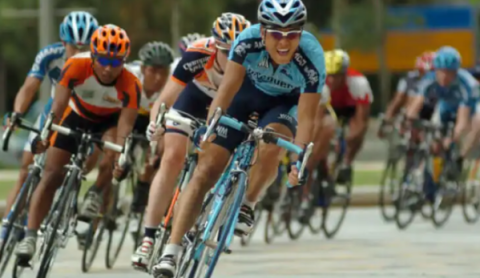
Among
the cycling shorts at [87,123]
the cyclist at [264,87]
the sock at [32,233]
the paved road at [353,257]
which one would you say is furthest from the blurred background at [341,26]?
the cyclist at [264,87]

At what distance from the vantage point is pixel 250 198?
387 inches

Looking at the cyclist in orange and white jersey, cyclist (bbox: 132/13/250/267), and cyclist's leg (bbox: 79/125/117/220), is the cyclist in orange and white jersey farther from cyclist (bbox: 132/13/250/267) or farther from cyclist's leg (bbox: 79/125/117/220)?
cyclist (bbox: 132/13/250/267)

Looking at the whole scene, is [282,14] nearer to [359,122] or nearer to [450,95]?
[359,122]

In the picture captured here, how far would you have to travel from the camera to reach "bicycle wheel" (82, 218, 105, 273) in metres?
12.3

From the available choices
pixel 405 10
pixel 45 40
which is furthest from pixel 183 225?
pixel 405 10

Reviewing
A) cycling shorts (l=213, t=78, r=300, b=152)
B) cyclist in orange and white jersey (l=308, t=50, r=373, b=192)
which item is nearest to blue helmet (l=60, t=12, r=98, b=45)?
cycling shorts (l=213, t=78, r=300, b=152)

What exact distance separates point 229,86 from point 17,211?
258 centimetres

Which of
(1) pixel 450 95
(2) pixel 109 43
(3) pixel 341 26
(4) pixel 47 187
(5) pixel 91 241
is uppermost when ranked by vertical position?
(3) pixel 341 26

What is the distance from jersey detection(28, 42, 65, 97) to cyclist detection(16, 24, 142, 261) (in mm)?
636

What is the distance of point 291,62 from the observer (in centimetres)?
958

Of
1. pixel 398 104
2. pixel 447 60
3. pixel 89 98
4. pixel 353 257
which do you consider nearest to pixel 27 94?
pixel 89 98

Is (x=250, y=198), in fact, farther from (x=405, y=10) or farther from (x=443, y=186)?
(x=405, y=10)

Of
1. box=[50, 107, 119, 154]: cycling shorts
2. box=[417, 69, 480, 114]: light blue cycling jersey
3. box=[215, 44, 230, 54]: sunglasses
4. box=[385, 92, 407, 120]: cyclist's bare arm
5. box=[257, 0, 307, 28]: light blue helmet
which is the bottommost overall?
box=[50, 107, 119, 154]: cycling shorts

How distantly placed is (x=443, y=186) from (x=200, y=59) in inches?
297
